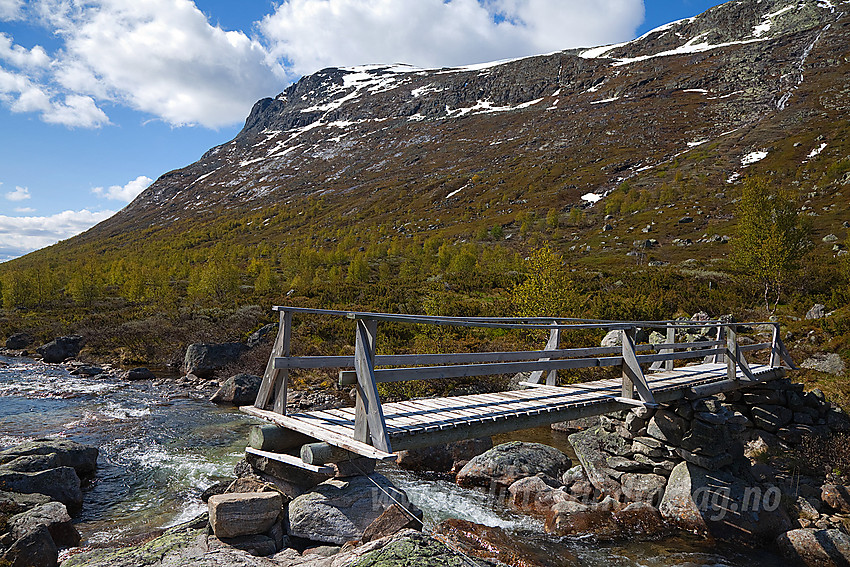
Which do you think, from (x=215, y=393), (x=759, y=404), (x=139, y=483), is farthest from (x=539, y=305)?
(x=139, y=483)

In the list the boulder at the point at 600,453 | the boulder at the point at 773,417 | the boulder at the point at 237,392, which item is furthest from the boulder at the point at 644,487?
the boulder at the point at 237,392

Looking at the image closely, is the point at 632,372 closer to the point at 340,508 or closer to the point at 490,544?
the point at 490,544

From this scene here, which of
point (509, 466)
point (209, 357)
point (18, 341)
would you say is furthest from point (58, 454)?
point (18, 341)

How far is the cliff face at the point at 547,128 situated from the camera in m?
94.2

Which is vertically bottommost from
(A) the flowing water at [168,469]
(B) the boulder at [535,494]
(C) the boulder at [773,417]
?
(A) the flowing water at [168,469]

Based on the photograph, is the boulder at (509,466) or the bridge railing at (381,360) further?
the boulder at (509,466)

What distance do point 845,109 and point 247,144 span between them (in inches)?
7351

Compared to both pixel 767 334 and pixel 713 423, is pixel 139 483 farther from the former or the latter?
pixel 767 334

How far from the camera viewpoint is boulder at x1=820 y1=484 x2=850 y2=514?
8711 millimetres

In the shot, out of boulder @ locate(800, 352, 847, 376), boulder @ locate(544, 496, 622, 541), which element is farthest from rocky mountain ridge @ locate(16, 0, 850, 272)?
boulder @ locate(544, 496, 622, 541)

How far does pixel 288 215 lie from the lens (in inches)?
4515

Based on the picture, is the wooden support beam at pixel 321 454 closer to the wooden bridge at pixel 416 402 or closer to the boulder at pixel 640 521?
the wooden bridge at pixel 416 402

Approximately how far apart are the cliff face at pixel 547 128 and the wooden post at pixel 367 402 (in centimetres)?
8401

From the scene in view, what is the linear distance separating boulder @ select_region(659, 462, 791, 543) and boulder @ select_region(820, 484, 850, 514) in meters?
0.97
